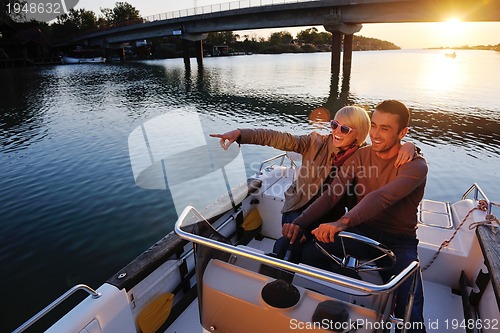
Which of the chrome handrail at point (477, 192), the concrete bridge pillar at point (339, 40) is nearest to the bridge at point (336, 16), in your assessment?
the concrete bridge pillar at point (339, 40)

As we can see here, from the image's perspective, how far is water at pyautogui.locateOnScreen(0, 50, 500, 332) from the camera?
23.6 ft

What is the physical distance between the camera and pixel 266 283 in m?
2.13

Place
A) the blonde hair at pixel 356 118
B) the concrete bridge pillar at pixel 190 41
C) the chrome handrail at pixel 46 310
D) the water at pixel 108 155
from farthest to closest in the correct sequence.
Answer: the concrete bridge pillar at pixel 190 41 → the water at pixel 108 155 → the blonde hair at pixel 356 118 → the chrome handrail at pixel 46 310

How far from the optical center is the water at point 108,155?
23.6ft

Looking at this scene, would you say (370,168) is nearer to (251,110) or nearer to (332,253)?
(332,253)

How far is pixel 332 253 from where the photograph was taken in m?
2.84

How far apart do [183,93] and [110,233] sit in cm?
2335

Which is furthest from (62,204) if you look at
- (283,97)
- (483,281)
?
(283,97)

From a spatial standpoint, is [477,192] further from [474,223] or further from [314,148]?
[314,148]

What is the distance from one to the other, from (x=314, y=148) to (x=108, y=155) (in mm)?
12041

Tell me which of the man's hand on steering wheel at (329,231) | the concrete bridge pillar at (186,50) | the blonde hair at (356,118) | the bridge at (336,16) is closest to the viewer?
the man's hand on steering wheel at (329,231)

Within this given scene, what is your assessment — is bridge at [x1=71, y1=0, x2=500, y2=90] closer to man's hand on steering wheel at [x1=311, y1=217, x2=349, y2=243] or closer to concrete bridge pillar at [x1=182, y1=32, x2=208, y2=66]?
concrete bridge pillar at [x1=182, y1=32, x2=208, y2=66]

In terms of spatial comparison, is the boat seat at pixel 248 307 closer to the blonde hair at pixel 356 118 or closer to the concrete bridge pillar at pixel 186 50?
the blonde hair at pixel 356 118

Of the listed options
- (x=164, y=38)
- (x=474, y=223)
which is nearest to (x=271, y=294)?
(x=474, y=223)
